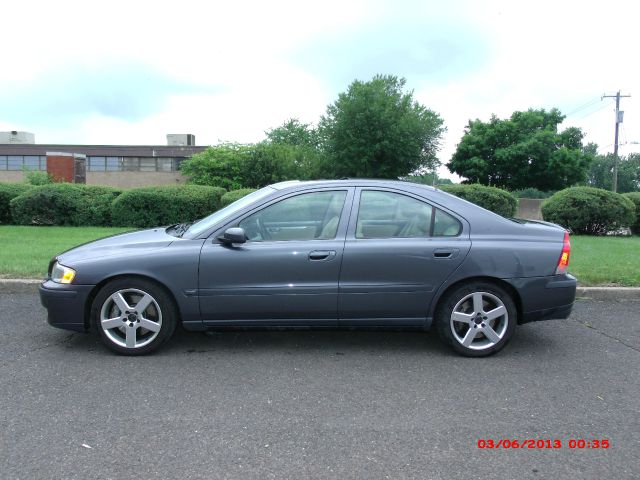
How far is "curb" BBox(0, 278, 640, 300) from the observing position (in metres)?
6.63

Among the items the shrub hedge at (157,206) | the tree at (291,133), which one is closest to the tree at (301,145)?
the tree at (291,133)

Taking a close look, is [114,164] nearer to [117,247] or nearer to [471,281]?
[117,247]

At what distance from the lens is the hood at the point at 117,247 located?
177 inches

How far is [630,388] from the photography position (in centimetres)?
395

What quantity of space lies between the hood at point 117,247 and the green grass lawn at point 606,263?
17.9 ft

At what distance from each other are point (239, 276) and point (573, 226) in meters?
12.6

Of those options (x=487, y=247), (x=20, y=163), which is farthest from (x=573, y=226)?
(x=20, y=163)

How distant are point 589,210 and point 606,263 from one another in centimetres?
641

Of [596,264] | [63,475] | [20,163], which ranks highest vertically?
[20,163]

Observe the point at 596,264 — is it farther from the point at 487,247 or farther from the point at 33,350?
the point at 33,350

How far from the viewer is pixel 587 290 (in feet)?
21.9

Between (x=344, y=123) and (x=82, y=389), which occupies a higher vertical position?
(x=344, y=123)

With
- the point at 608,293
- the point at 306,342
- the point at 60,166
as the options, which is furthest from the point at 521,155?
the point at 306,342

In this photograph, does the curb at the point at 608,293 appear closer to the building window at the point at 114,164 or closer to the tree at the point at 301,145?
the tree at the point at 301,145
